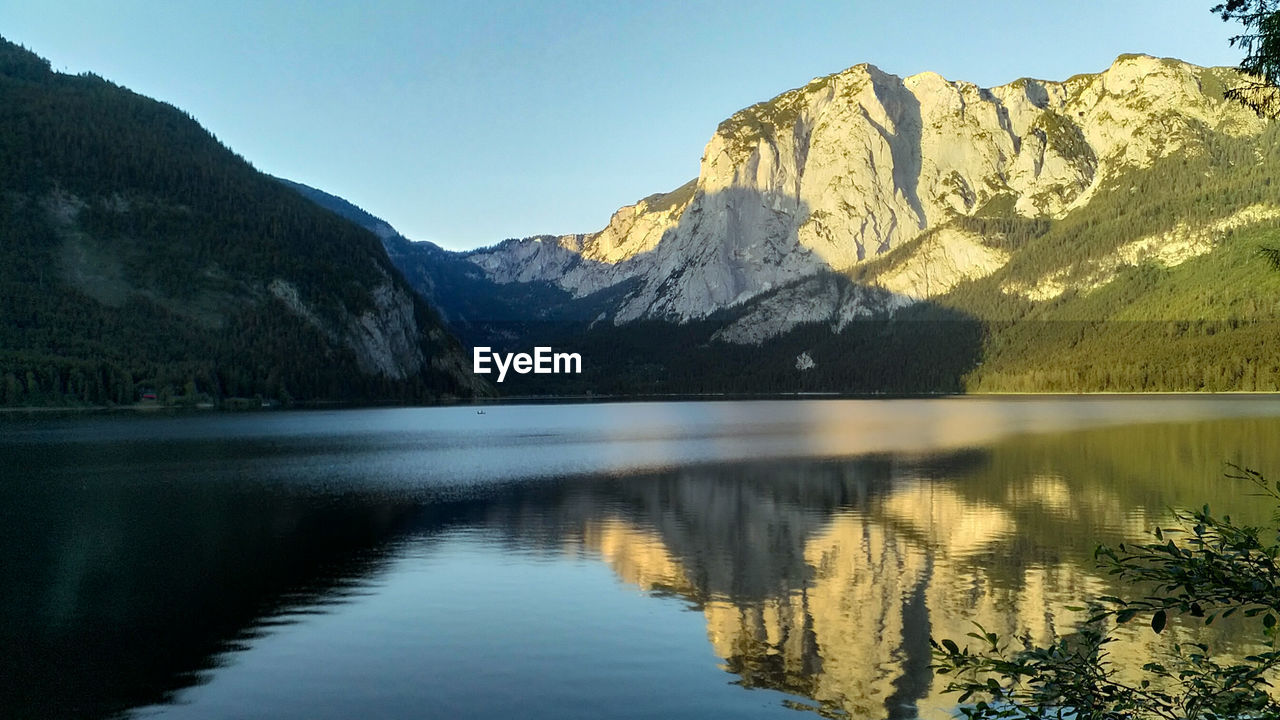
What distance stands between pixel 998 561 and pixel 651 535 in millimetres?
16472

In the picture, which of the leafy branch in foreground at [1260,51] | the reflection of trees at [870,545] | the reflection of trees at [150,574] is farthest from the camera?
the reflection of trees at [870,545]

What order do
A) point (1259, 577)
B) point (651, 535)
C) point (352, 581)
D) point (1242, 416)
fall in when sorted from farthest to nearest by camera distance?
point (1242, 416)
point (651, 535)
point (352, 581)
point (1259, 577)

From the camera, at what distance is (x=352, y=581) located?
36156 mm

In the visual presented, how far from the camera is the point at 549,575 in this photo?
37594 millimetres

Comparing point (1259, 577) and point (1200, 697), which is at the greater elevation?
point (1259, 577)

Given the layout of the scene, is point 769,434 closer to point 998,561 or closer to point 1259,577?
point 998,561

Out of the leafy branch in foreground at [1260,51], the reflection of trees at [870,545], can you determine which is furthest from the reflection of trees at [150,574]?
the leafy branch in foreground at [1260,51]

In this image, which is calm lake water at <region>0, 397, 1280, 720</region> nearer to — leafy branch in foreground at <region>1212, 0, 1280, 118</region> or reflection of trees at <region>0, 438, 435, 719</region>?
reflection of trees at <region>0, 438, 435, 719</region>

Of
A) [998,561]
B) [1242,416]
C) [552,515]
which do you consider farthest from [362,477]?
[1242,416]

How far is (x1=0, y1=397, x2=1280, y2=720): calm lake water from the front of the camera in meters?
23.3

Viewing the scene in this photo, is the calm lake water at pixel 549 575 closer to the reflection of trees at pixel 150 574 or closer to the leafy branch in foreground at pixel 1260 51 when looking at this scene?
the reflection of trees at pixel 150 574

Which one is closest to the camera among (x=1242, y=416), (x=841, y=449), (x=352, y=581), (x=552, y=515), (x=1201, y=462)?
(x=352, y=581)

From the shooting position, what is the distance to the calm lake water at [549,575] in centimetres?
2330

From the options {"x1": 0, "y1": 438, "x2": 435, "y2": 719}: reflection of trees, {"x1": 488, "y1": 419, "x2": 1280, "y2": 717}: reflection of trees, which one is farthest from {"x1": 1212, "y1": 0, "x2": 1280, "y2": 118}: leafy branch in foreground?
{"x1": 0, "y1": 438, "x2": 435, "y2": 719}: reflection of trees
